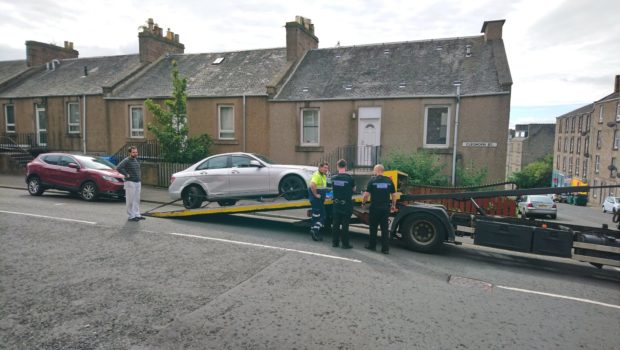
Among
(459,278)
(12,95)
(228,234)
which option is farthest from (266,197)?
(12,95)

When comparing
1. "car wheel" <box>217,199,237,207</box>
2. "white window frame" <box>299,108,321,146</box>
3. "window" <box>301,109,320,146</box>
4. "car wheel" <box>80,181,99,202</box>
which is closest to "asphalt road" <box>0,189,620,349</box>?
"car wheel" <box>217,199,237,207</box>

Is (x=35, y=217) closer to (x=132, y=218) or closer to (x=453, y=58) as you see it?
(x=132, y=218)

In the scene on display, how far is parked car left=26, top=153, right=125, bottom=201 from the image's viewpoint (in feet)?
40.7

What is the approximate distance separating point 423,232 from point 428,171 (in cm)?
661

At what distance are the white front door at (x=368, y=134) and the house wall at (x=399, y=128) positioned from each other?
20 centimetres

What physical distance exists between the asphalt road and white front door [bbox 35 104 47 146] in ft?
59.5

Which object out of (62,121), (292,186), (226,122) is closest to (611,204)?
(226,122)

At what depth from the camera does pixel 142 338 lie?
389 cm

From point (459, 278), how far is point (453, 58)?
1398 centimetres

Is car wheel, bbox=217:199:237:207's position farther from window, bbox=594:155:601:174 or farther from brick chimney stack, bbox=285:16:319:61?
window, bbox=594:155:601:174

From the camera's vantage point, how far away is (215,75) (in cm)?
2073

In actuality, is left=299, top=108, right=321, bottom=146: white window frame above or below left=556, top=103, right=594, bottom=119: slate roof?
below

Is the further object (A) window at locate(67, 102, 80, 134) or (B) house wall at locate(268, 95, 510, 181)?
(A) window at locate(67, 102, 80, 134)

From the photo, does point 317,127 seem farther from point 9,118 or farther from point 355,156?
point 9,118
